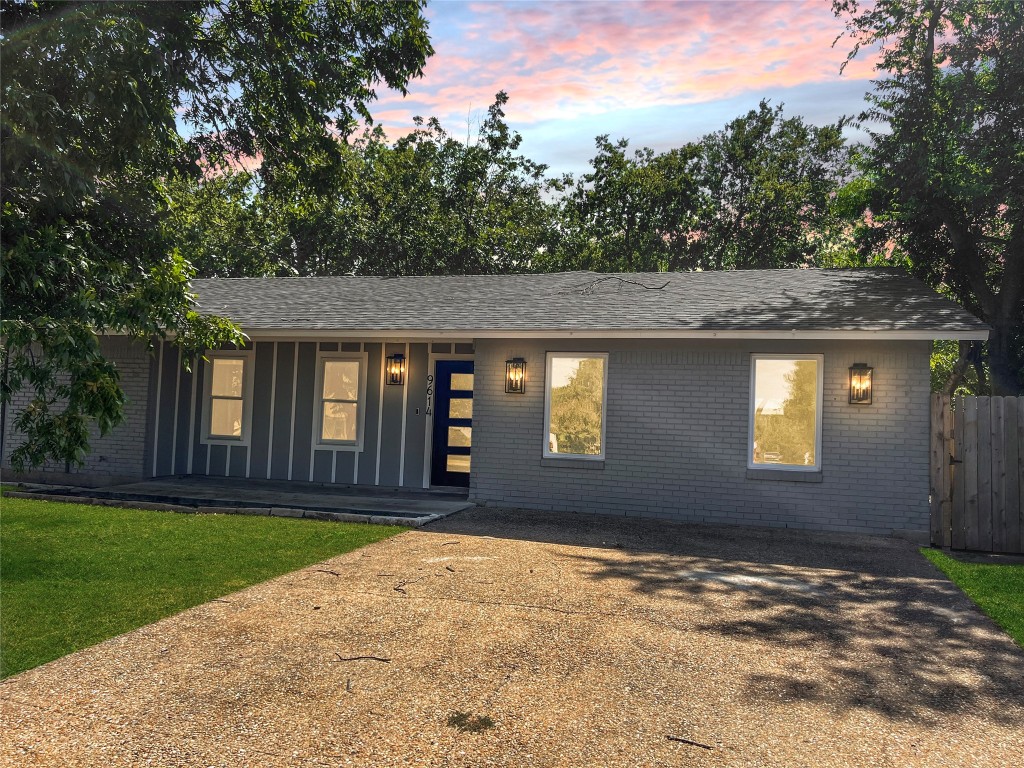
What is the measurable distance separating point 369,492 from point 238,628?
759 centimetres

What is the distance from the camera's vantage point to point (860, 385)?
1060cm

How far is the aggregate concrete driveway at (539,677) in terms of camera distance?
148 inches

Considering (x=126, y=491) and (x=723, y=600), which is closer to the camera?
(x=723, y=600)

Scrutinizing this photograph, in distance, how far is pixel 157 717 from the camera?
395 cm

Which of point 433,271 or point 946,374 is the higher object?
point 433,271

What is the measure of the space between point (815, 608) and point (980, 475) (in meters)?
4.51

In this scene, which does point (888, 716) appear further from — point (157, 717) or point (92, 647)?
point (92, 647)

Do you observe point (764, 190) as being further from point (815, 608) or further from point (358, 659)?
point (358, 659)

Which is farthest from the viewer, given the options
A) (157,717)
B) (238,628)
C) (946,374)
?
(946,374)

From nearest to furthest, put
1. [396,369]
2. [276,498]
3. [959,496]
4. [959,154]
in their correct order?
[959,496] < [276,498] < [396,369] < [959,154]

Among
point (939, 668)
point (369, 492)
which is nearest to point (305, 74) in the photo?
point (369, 492)

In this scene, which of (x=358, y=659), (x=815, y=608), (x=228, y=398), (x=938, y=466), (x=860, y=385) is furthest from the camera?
(x=228, y=398)

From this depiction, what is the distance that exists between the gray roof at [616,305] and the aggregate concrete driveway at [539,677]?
425cm

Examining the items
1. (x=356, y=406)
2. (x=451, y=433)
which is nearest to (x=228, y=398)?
(x=356, y=406)
